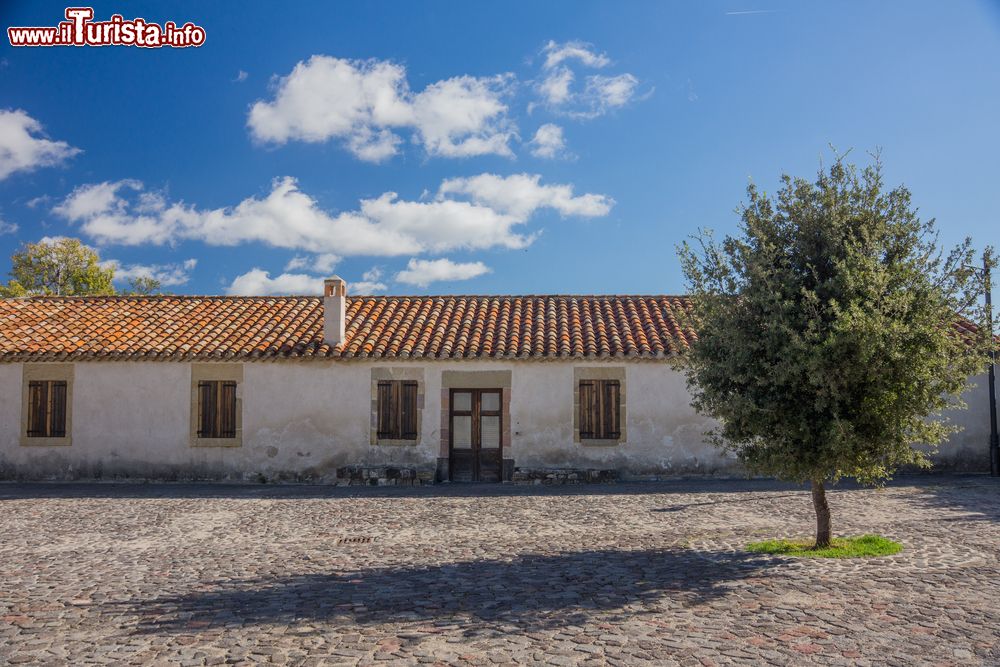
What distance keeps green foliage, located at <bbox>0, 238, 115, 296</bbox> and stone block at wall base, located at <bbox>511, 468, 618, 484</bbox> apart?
2591cm

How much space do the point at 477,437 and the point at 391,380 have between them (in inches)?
86.6

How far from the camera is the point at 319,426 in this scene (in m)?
15.9

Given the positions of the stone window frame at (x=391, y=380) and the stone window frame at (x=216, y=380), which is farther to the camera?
the stone window frame at (x=216, y=380)

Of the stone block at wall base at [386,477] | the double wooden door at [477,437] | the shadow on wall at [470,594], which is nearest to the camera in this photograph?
the shadow on wall at [470,594]

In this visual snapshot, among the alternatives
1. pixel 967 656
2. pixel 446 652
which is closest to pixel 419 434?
pixel 446 652

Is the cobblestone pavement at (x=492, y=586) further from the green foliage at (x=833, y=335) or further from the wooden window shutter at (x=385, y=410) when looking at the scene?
the wooden window shutter at (x=385, y=410)

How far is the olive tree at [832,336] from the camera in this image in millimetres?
7441

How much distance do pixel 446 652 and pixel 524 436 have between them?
1091 cm

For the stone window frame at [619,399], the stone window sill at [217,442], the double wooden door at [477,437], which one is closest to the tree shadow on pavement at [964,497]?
the stone window frame at [619,399]

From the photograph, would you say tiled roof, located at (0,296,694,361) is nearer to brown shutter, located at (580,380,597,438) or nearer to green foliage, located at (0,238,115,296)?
brown shutter, located at (580,380,597,438)

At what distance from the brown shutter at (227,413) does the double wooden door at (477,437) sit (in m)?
4.67

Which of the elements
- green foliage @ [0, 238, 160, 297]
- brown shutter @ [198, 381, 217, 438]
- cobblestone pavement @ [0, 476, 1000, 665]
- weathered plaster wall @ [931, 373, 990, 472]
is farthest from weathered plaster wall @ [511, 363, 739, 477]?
green foliage @ [0, 238, 160, 297]

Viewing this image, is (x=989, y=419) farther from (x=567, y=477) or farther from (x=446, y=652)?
(x=446, y=652)

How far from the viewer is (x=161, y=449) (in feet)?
52.6
